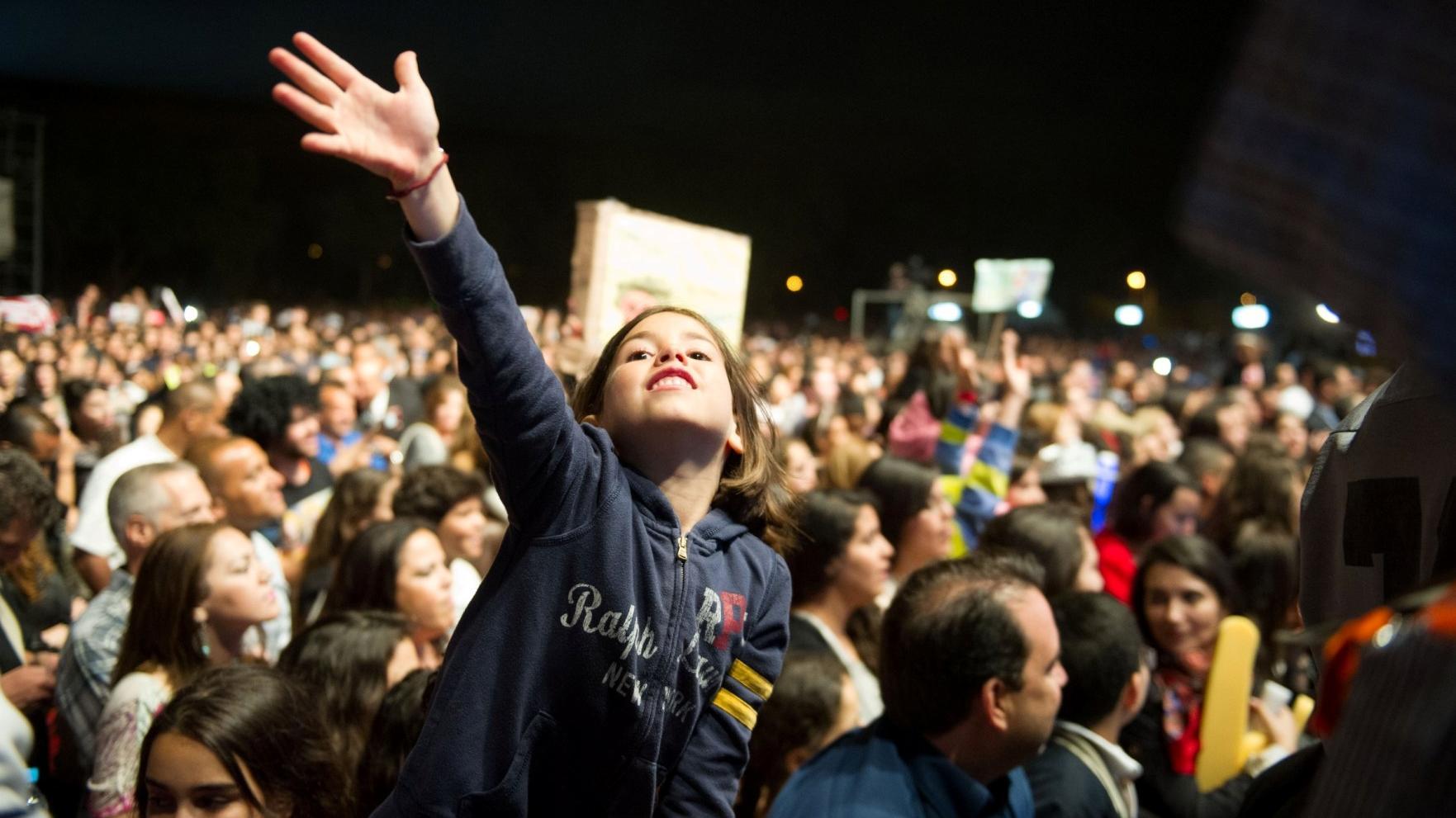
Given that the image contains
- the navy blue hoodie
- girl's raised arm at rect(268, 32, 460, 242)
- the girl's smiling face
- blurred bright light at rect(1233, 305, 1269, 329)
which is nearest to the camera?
girl's raised arm at rect(268, 32, 460, 242)

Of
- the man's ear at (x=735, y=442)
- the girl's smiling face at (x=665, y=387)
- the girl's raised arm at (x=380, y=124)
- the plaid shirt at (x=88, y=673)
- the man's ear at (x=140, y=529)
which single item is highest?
the girl's raised arm at (x=380, y=124)

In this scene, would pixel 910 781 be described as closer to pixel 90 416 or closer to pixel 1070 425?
pixel 1070 425

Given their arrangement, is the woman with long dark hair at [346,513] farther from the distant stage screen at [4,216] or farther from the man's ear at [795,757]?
the distant stage screen at [4,216]

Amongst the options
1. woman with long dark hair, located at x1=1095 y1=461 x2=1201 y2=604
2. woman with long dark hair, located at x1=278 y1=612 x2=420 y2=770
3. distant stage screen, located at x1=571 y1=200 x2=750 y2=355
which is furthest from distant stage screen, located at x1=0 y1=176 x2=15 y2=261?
woman with long dark hair, located at x1=1095 y1=461 x2=1201 y2=604

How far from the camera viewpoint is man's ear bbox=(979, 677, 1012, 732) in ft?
9.23

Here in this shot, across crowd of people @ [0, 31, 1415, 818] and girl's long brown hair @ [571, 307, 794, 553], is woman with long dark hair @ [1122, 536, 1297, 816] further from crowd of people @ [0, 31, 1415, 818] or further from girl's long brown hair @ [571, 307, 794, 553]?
girl's long brown hair @ [571, 307, 794, 553]

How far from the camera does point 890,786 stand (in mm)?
2662

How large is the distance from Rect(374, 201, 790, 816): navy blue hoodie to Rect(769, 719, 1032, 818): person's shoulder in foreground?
2.28ft

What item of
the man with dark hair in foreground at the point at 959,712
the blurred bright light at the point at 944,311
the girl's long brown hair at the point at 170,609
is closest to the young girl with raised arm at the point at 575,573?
the man with dark hair in foreground at the point at 959,712

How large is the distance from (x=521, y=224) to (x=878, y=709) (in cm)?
4044

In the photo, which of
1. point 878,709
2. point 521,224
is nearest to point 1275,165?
point 878,709

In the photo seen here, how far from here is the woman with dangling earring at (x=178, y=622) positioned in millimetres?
3227

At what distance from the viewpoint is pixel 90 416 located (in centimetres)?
817

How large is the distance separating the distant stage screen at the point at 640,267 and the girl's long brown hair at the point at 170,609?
1.96 meters
